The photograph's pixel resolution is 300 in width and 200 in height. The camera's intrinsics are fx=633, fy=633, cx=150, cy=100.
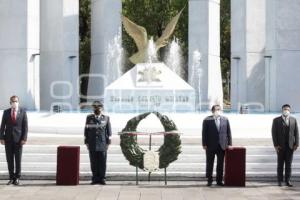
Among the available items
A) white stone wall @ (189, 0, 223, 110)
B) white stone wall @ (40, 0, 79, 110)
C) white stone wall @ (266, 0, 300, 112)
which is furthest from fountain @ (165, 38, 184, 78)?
white stone wall @ (266, 0, 300, 112)

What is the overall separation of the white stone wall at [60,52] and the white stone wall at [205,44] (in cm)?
531

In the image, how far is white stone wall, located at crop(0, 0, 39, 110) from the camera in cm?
2295

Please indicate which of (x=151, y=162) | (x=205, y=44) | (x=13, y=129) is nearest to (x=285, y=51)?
(x=205, y=44)

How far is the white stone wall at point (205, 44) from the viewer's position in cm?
2848

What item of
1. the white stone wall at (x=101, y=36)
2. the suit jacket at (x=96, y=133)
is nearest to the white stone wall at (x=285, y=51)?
the white stone wall at (x=101, y=36)

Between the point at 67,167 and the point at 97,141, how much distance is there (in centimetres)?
74

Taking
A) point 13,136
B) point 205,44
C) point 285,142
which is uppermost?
point 205,44

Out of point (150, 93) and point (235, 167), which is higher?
point (150, 93)

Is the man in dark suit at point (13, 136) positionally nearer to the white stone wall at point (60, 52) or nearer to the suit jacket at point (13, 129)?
the suit jacket at point (13, 129)

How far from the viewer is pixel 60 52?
2702 cm

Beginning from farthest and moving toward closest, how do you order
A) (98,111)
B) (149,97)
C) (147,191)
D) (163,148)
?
(149,97)
(163,148)
(98,111)
(147,191)

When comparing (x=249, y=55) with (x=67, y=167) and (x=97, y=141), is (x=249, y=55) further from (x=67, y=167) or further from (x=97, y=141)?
(x=67, y=167)

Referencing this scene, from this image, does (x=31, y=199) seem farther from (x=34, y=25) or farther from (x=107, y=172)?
(x=34, y=25)

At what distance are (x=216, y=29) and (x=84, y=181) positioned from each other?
59.1 ft
